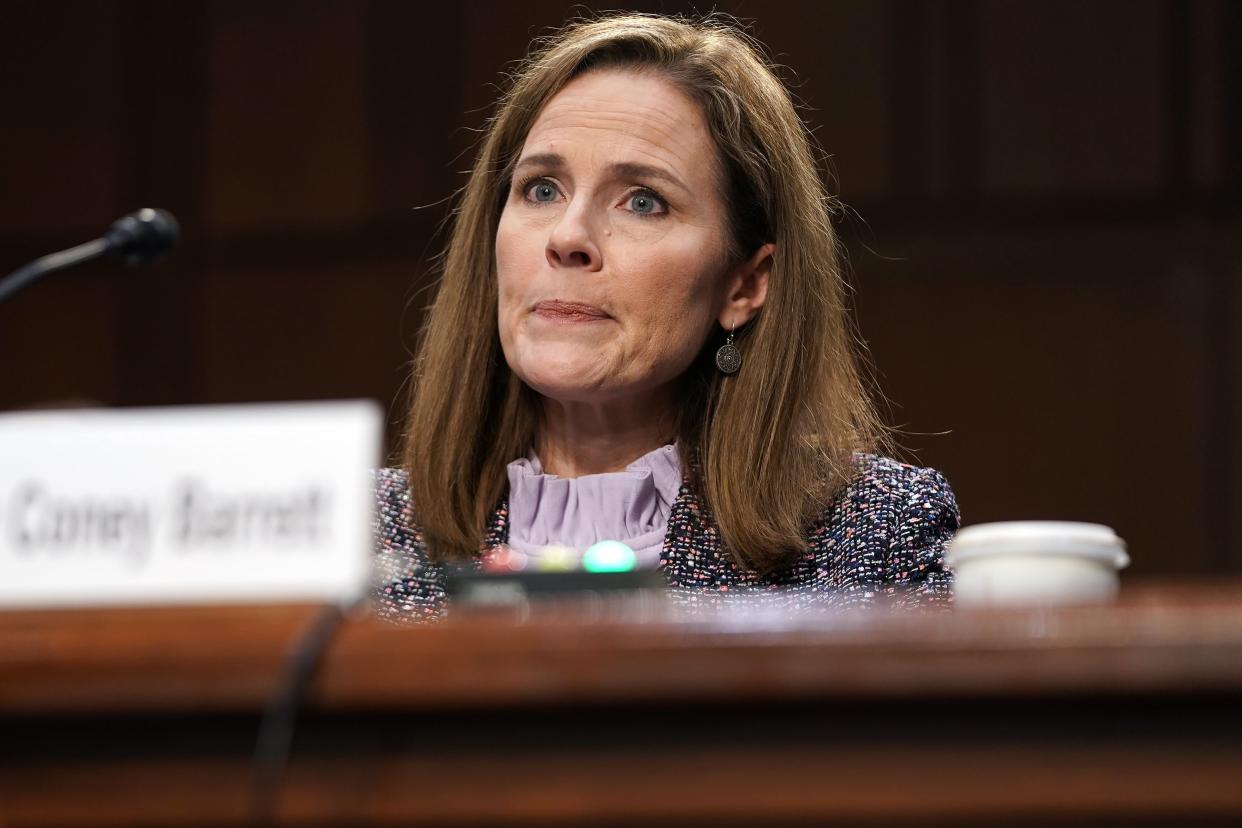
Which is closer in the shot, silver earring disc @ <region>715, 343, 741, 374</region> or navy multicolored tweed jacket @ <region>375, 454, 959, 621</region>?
navy multicolored tweed jacket @ <region>375, 454, 959, 621</region>

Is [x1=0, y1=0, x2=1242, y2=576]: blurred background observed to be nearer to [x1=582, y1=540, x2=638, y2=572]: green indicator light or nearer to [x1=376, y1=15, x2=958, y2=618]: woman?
[x1=376, y1=15, x2=958, y2=618]: woman

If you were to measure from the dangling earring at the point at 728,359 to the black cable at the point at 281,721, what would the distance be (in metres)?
1.26

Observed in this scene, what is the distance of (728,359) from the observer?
192cm

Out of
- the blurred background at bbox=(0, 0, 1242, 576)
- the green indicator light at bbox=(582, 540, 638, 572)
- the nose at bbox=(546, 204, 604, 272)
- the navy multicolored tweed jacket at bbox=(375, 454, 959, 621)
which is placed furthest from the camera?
the blurred background at bbox=(0, 0, 1242, 576)

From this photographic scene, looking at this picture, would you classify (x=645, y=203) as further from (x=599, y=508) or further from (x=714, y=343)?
(x=599, y=508)

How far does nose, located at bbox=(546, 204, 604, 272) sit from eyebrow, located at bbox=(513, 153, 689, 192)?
7 cm

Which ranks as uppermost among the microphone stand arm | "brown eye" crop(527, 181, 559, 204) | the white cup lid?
"brown eye" crop(527, 181, 559, 204)

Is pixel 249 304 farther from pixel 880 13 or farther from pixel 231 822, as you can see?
pixel 231 822

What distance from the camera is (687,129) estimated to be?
1.90 m

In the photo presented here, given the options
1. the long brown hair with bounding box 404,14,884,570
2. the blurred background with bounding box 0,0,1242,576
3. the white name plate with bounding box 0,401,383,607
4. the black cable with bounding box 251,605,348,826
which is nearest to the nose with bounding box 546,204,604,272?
the long brown hair with bounding box 404,14,884,570

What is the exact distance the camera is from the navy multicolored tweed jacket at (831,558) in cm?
167

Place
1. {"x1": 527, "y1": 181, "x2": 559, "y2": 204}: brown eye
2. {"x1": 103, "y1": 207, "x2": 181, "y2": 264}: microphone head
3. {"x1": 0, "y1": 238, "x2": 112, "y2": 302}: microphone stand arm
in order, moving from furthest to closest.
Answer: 1. {"x1": 527, "y1": 181, "x2": 559, "y2": 204}: brown eye
2. {"x1": 103, "y1": 207, "x2": 181, "y2": 264}: microphone head
3. {"x1": 0, "y1": 238, "x2": 112, "y2": 302}: microphone stand arm

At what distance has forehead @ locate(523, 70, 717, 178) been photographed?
1.86 m

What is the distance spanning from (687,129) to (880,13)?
1.88 m
